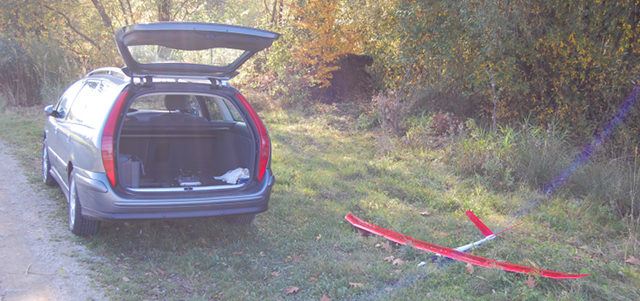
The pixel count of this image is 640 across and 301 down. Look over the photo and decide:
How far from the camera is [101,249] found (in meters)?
4.45

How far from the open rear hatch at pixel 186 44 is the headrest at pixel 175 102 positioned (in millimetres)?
615

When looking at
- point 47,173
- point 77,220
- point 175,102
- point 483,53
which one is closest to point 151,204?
point 77,220

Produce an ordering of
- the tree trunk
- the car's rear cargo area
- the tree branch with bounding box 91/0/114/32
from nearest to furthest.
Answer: the car's rear cargo area < the tree trunk < the tree branch with bounding box 91/0/114/32

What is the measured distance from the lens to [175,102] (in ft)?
18.8

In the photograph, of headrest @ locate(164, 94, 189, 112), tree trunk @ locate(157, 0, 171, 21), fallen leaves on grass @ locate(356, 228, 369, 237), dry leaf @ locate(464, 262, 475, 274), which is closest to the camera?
dry leaf @ locate(464, 262, 475, 274)

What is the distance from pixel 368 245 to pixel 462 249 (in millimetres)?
910

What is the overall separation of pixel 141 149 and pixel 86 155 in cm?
114

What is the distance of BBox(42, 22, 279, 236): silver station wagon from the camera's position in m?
4.14

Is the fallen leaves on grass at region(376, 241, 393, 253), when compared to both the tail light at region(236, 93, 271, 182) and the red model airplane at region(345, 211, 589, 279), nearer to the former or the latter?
the red model airplane at region(345, 211, 589, 279)

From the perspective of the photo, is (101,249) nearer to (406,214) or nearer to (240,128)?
(240,128)

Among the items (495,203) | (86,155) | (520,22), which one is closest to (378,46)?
(520,22)

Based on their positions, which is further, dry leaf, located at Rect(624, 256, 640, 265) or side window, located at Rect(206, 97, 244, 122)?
side window, located at Rect(206, 97, 244, 122)

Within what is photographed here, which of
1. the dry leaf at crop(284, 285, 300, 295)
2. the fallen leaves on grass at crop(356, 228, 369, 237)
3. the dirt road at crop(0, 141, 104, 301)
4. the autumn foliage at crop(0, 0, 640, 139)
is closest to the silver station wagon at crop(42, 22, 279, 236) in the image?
the dirt road at crop(0, 141, 104, 301)

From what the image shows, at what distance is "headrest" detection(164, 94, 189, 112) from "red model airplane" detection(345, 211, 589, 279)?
243 cm
